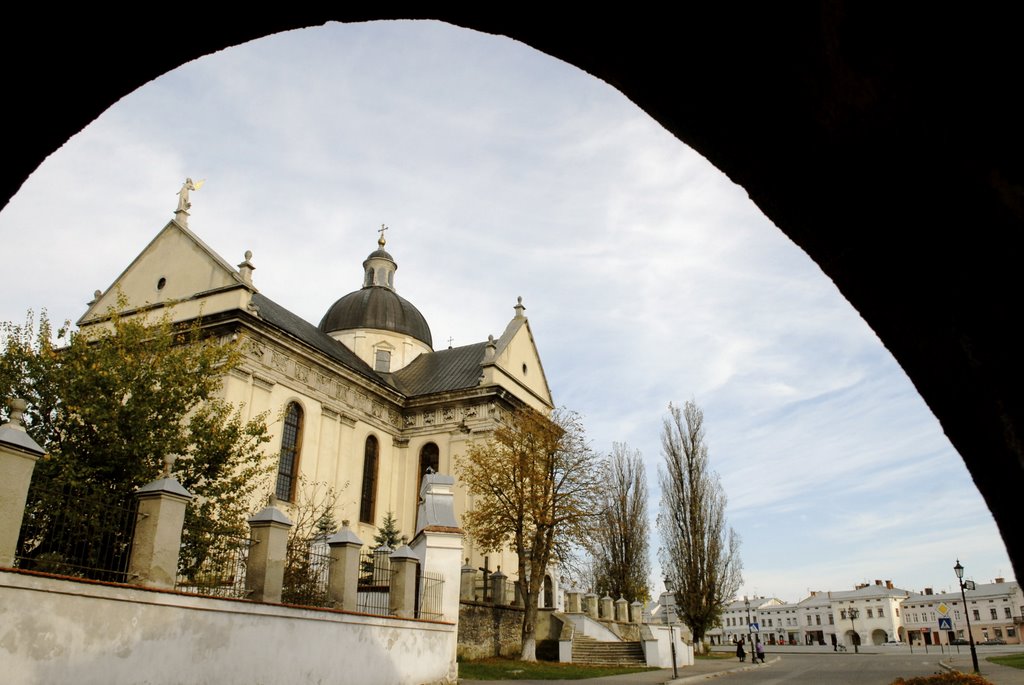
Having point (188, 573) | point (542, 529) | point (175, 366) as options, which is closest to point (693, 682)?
point (542, 529)

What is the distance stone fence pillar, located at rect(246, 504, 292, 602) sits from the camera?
10.8 meters

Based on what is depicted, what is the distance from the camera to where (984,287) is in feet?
4.67

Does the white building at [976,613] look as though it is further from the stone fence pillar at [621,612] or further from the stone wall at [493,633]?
the stone wall at [493,633]

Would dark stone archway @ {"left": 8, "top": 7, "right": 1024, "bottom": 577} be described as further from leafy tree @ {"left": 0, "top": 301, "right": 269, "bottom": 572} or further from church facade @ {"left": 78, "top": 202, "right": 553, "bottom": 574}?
church facade @ {"left": 78, "top": 202, "right": 553, "bottom": 574}

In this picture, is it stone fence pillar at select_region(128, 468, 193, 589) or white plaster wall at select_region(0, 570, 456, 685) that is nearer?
white plaster wall at select_region(0, 570, 456, 685)

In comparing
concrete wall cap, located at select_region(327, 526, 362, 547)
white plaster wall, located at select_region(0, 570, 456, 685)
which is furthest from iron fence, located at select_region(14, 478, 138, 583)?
concrete wall cap, located at select_region(327, 526, 362, 547)

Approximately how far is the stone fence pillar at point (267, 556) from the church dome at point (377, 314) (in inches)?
1130

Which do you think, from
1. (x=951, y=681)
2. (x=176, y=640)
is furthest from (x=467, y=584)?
(x=176, y=640)

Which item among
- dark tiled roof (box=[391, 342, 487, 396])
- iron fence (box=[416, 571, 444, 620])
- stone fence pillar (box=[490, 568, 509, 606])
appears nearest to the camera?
iron fence (box=[416, 571, 444, 620])

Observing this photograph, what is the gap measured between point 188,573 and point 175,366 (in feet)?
16.0

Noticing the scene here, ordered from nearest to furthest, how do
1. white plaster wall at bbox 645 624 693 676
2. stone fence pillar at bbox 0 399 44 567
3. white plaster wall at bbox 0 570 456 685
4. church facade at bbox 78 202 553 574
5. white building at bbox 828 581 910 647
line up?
white plaster wall at bbox 0 570 456 685
stone fence pillar at bbox 0 399 44 567
church facade at bbox 78 202 553 574
white plaster wall at bbox 645 624 693 676
white building at bbox 828 581 910 647

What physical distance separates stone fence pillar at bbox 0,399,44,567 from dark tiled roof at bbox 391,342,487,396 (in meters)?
24.5

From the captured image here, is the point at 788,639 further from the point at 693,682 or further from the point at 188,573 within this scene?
the point at 188,573

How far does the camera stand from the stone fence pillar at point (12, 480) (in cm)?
806
